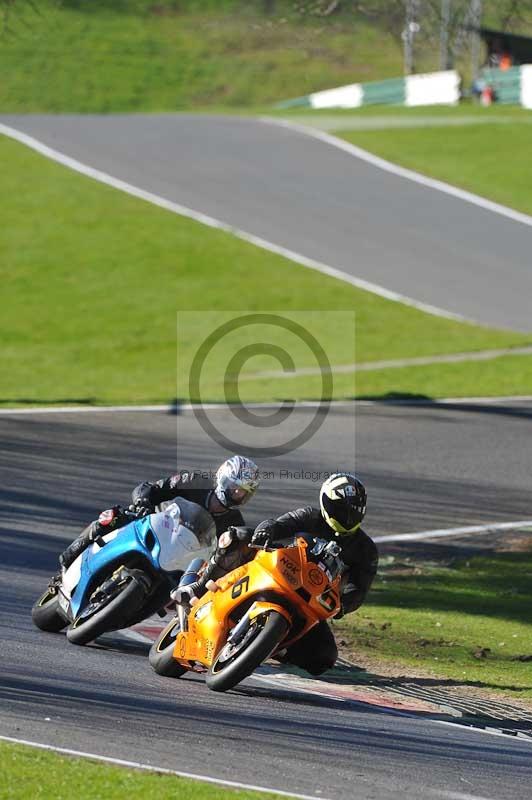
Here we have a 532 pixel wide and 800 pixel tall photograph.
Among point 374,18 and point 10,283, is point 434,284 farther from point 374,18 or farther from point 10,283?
point 374,18

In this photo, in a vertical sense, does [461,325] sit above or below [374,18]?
below

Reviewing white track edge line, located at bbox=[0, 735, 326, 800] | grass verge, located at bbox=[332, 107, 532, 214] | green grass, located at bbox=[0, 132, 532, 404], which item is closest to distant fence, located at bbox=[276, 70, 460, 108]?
grass verge, located at bbox=[332, 107, 532, 214]

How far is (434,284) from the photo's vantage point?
104ft

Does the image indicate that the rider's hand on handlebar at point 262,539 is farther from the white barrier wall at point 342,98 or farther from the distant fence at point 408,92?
the white barrier wall at point 342,98

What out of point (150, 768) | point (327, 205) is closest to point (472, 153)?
point (327, 205)

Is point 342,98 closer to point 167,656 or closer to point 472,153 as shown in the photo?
point 472,153

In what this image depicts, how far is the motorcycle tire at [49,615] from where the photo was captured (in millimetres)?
10023

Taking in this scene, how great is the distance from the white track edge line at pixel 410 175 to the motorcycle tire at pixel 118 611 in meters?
28.7

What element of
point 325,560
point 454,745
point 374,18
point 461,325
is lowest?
point 461,325

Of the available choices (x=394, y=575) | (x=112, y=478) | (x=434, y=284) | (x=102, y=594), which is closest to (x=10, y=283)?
(x=434, y=284)

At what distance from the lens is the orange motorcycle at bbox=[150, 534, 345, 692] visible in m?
8.58

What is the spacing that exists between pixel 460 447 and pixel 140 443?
15.0ft

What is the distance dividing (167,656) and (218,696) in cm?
63

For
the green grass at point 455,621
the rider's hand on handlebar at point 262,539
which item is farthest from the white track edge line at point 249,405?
the rider's hand on handlebar at point 262,539
